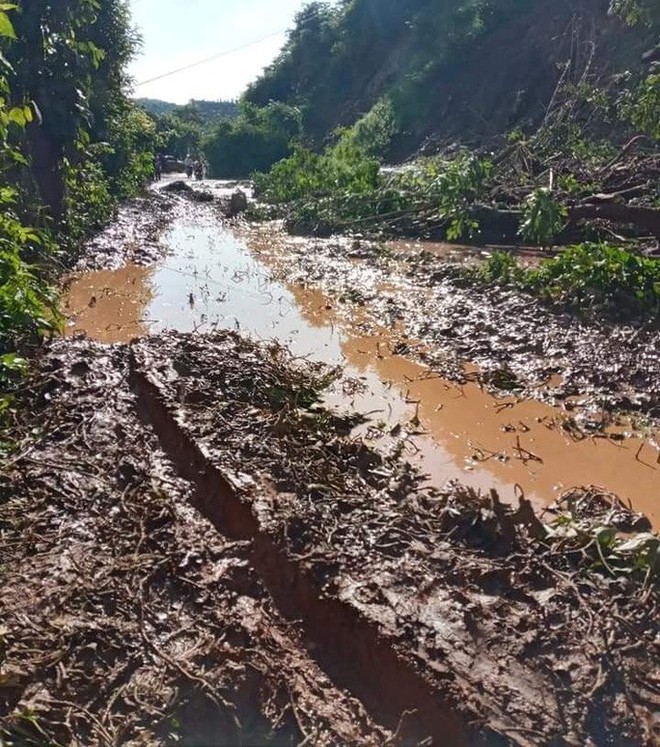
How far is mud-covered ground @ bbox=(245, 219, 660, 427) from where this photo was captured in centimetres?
534

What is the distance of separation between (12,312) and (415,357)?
138 inches

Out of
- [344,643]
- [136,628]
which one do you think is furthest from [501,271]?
[136,628]

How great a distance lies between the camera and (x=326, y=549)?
10.4 ft

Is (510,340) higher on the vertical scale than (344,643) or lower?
lower

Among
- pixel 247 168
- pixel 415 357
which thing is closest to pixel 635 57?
pixel 415 357

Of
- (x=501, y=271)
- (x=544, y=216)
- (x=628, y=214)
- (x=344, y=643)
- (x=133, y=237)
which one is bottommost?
(x=344, y=643)

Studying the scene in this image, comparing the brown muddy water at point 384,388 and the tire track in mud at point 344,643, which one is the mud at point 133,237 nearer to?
the brown muddy water at point 384,388

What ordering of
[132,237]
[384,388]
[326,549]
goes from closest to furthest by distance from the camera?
[326,549] → [384,388] → [132,237]

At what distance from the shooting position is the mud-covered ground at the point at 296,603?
7.83 ft

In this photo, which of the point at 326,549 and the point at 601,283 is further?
the point at 601,283

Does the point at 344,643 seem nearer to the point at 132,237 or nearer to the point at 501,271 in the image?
the point at 501,271

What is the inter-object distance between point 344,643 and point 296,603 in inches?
12.8

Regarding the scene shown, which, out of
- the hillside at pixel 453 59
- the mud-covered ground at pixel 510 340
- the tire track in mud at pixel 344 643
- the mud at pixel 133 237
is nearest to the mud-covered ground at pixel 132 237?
the mud at pixel 133 237

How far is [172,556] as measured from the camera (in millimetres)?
3264
